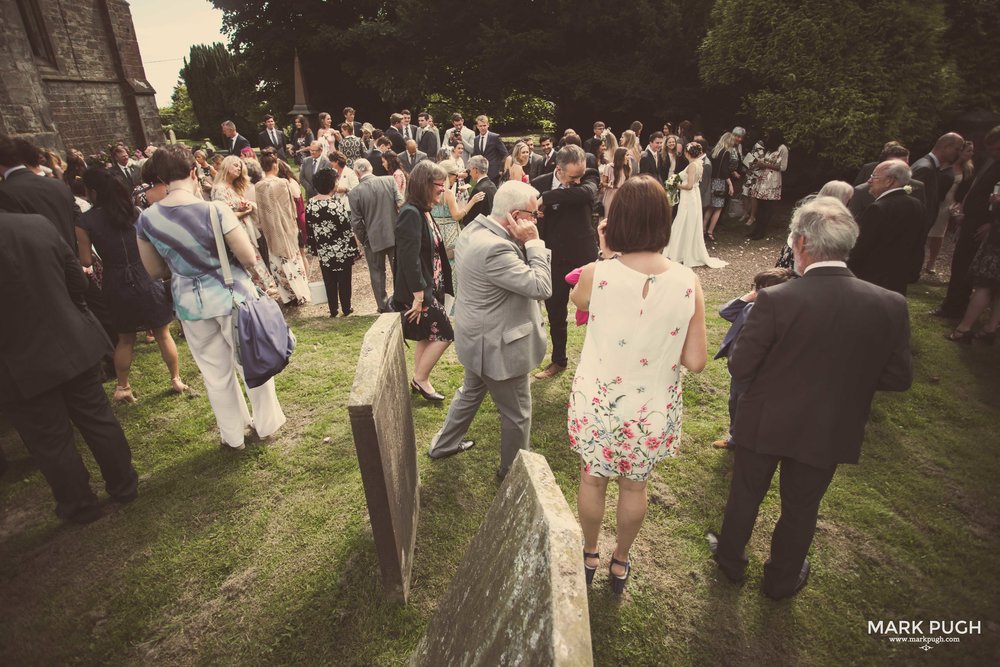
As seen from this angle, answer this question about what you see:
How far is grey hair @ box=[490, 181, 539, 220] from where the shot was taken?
3.05 metres

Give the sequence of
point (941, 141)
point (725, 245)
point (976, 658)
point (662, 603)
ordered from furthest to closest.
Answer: point (725, 245) < point (941, 141) < point (662, 603) < point (976, 658)

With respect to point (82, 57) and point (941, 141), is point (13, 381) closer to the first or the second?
point (941, 141)

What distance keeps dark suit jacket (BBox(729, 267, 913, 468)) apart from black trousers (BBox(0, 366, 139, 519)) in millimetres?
4166

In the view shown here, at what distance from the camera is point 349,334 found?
21.4 feet

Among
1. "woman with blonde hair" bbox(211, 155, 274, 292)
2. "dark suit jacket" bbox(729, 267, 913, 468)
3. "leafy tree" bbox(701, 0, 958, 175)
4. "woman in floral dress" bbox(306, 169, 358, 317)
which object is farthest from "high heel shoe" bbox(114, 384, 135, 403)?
"leafy tree" bbox(701, 0, 958, 175)

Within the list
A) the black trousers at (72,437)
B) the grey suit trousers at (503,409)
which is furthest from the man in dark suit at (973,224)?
the black trousers at (72,437)

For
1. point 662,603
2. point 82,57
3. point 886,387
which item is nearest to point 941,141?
point 886,387

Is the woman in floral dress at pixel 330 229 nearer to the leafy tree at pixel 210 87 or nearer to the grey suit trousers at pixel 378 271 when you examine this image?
the grey suit trousers at pixel 378 271

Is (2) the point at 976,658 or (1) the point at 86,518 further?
(1) the point at 86,518

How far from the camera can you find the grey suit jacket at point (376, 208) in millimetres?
6191

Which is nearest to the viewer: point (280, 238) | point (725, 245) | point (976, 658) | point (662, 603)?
point (976, 658)

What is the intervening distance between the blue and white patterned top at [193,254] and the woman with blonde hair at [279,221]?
121 inches

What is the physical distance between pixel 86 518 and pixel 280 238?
4327 mm

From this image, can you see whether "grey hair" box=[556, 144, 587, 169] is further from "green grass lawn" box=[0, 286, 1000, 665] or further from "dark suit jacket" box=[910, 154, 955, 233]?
"dark suit jacket" box=[910, 154, 955, 233]
